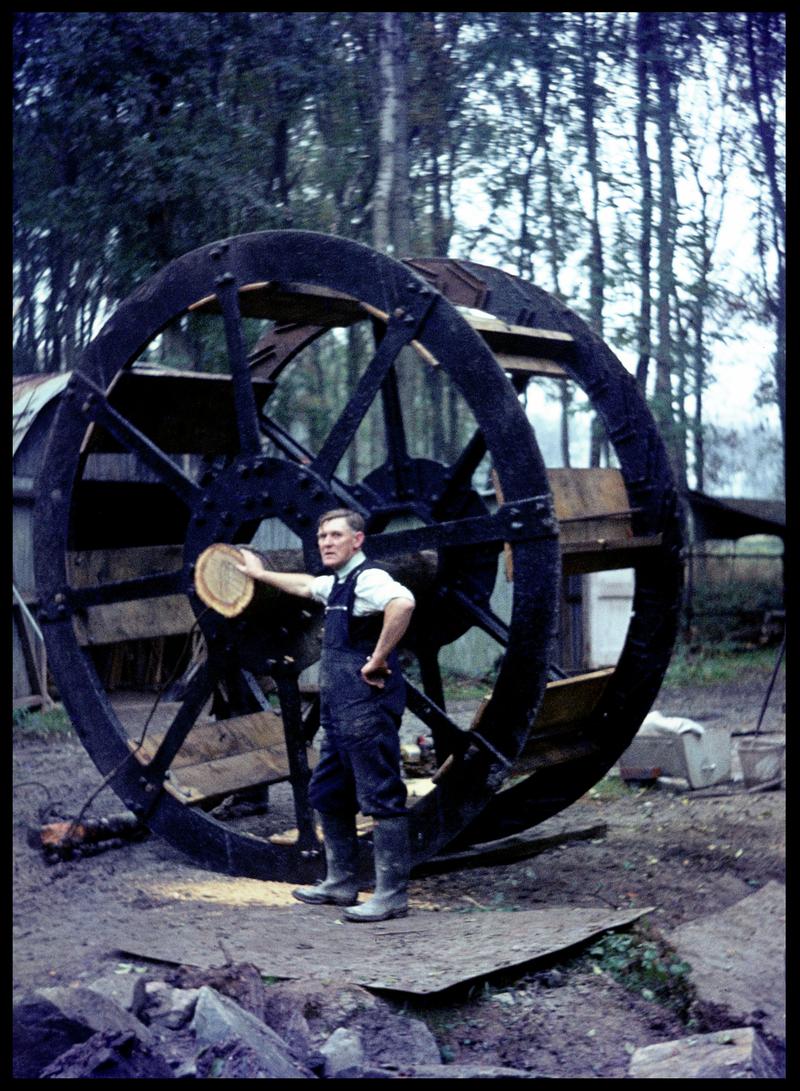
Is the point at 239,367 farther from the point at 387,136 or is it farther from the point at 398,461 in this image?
the point at 387,136

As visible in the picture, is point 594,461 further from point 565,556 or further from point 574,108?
point 565,556

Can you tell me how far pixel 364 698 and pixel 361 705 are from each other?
1.3 inches

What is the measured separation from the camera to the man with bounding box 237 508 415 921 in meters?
4.95

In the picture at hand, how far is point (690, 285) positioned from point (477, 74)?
4.15 metres

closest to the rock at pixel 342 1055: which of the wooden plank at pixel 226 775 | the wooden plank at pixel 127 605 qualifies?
the wooden plank at pixel 226 775

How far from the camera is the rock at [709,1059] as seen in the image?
3.32 m

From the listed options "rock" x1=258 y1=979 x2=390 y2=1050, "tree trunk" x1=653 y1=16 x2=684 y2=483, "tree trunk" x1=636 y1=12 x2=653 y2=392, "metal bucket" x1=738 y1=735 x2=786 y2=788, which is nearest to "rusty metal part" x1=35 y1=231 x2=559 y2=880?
"rock" x1=258 y1=979 x2=390 y2=1050

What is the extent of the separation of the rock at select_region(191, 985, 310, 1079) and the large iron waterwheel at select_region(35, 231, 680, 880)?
67.7 inches

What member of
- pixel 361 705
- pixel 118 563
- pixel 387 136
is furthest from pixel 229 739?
pixel 387 136

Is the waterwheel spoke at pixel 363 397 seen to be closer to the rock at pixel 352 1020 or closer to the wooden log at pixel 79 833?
the wooden log at pixel 79 833

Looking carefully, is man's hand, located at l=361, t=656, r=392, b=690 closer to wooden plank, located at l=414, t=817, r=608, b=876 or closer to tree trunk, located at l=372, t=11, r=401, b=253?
wooden plank, located at l=414, t=817, r=608, b=876

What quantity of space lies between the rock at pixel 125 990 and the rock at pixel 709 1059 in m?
1.54

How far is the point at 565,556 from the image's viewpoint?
18.3 ft
